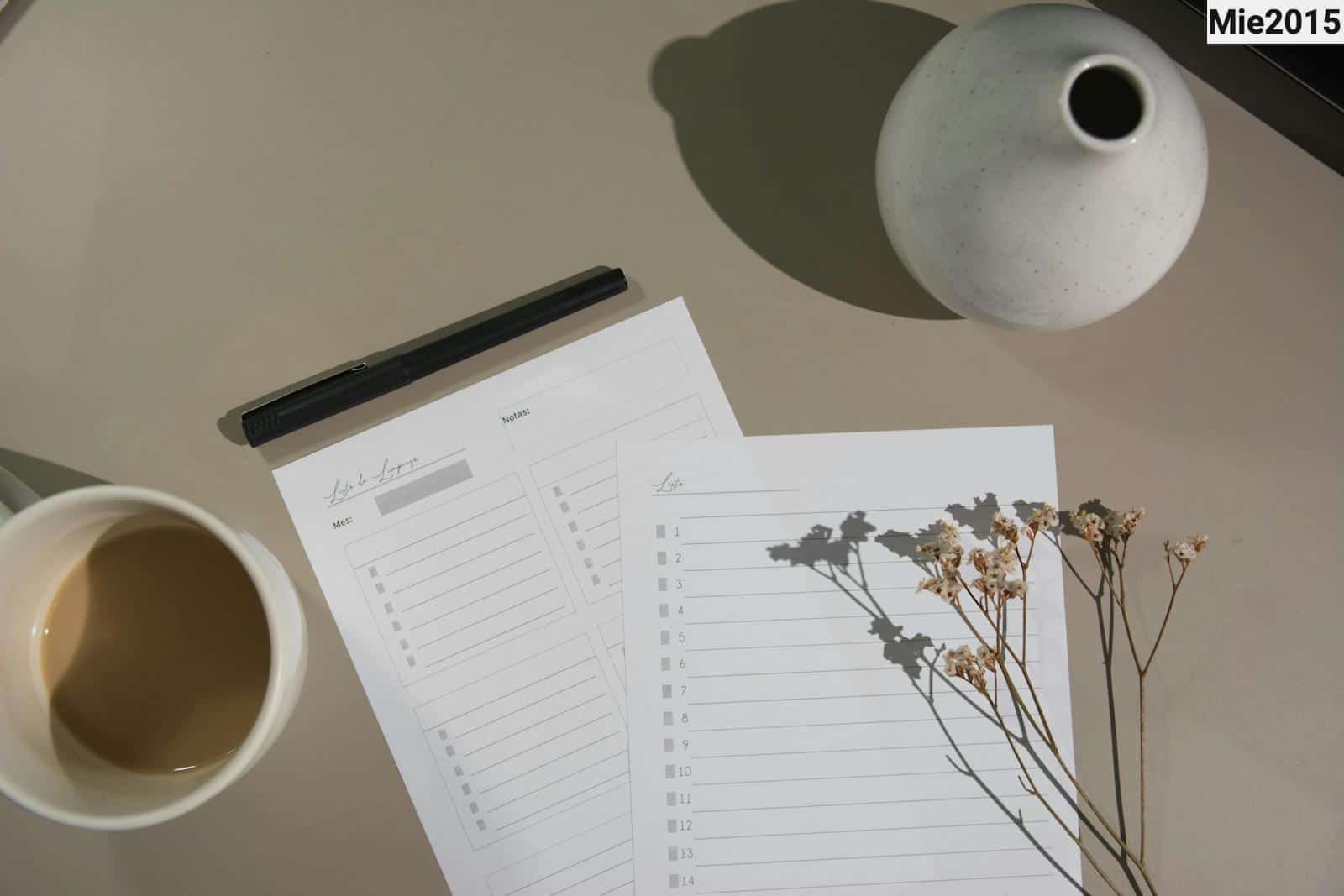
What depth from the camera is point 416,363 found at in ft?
1.90

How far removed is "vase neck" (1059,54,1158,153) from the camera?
0.41m

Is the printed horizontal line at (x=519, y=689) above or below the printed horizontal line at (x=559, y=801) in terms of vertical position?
above

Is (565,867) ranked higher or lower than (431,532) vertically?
lower

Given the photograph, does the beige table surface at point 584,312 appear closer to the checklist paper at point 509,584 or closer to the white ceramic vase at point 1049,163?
the checklist paper at point 509,584

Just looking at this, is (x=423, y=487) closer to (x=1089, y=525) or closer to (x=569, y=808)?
(x=569, y=808)

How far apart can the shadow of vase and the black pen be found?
108mm

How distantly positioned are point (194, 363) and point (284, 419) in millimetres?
81

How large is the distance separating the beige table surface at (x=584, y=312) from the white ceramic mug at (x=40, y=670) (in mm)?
89

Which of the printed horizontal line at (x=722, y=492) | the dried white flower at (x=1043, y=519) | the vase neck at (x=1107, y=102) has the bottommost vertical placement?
the dried white flower at (x=1043, y=519)

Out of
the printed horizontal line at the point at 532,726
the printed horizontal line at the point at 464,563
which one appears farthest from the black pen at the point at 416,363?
the printed horizontal line at the point at 532,726

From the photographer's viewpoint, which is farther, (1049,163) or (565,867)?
(565,867)

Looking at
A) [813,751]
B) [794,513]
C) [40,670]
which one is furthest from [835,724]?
[40,670]

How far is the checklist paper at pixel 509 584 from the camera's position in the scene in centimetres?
58

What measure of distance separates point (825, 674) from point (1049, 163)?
0.34m
